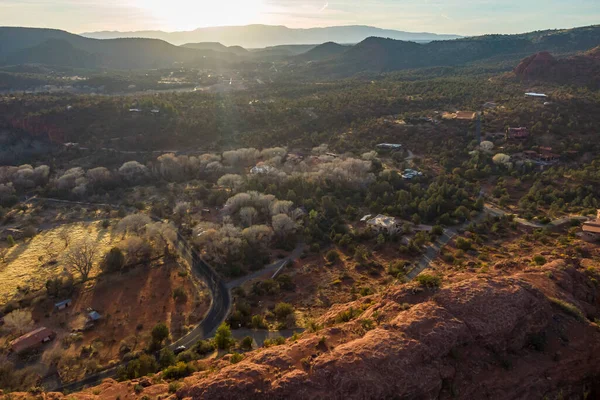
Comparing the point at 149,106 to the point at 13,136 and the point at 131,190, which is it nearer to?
the point at 13,136

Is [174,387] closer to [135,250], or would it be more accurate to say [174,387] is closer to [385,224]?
[135,250]

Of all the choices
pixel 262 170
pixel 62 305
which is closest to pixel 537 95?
pixel 262 170

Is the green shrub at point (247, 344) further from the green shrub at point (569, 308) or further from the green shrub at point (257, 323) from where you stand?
the green shrub at point (569, 308)

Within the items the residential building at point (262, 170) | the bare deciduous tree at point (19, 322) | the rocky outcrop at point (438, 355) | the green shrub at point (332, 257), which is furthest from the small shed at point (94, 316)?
the residential building at point (262, 170)

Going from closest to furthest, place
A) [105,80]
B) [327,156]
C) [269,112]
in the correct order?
1. [327,156]
2. [269,112]
3. [105,80]

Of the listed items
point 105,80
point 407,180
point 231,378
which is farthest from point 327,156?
point 105,80

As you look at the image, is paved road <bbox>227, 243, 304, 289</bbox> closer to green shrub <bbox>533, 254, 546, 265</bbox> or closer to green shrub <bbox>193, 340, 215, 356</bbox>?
green shrub <bbox>193, 340, 215, 356</bbox>
